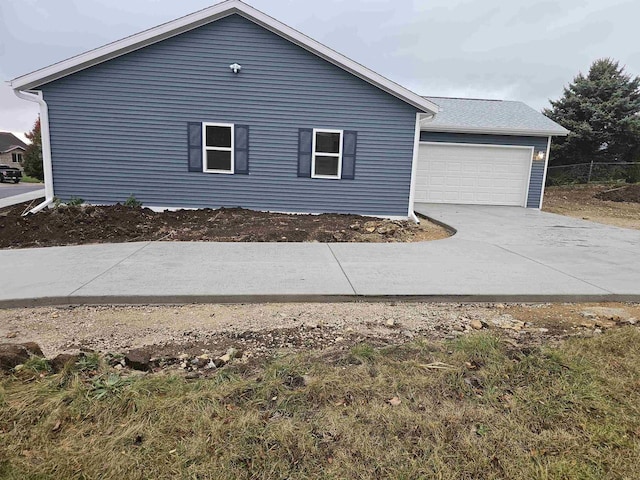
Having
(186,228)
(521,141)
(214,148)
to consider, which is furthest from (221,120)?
(521,141)

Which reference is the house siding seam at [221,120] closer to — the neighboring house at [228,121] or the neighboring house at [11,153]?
the neighboring house at [228,121]

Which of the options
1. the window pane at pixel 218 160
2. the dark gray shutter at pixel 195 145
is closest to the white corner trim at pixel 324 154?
the window pane at pixel 218 160

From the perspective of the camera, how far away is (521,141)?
14.9m

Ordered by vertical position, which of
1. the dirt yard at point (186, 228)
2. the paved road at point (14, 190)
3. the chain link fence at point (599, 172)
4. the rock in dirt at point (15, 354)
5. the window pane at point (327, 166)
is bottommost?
the paved road at point (14, 190)

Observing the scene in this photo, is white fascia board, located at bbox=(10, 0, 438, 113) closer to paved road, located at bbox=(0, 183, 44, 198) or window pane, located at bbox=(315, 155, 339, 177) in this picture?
window pane, located at bbox=(315, 155, 339, 177)

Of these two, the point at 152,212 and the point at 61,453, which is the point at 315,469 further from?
the point at 152,212

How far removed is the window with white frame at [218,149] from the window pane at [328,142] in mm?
2317

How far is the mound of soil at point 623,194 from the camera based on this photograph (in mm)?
17500

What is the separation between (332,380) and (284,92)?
9228 mm

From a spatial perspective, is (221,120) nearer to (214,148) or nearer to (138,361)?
(214,148)

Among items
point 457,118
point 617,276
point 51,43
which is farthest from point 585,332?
point 51,43

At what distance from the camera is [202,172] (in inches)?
420

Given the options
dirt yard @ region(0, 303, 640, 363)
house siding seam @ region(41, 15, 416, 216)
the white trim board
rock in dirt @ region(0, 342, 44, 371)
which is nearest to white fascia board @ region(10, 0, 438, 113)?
house siding seam @ region(41, 15, 416, 216)

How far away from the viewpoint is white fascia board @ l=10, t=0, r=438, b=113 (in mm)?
9711
